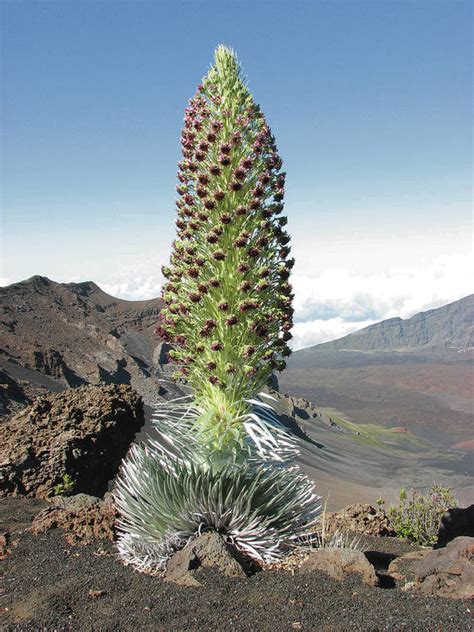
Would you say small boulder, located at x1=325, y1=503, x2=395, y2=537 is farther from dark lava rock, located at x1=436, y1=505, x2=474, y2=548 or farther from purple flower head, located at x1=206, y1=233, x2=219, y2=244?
purple flower head, located at x1=206, y1=233, x2=219, y2=244

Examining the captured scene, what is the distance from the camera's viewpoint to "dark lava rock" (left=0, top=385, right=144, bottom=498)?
8.25 metres

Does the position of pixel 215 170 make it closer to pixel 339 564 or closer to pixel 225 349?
pixel 225 349

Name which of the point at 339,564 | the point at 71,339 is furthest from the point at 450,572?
the point at 71,339

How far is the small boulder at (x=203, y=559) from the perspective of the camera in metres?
4.77

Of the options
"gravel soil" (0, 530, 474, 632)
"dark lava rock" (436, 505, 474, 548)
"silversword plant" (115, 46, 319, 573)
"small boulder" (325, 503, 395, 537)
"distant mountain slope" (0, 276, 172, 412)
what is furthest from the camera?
"distant mountain slope" (0, 276, 172, 412)

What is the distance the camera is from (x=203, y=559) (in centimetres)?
494

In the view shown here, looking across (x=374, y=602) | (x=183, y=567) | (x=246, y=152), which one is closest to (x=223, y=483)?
(x=183, y=567)

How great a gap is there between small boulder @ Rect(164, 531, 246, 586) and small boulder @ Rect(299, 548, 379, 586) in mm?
642

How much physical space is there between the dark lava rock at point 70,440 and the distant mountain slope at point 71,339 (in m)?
22.9

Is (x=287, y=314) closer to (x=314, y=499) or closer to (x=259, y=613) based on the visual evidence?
(x=314, y=499)

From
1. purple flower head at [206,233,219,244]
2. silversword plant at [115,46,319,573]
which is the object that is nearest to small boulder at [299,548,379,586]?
silversword plant at [115,46,319,573]

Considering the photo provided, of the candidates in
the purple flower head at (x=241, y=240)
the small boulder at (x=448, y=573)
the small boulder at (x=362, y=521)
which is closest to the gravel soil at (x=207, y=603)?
the small boulder at (x=448, y=573)

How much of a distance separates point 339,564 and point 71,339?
4606 cm

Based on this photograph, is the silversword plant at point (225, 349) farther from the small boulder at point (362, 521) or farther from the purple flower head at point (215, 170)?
the small boulder at point (362, 521)
